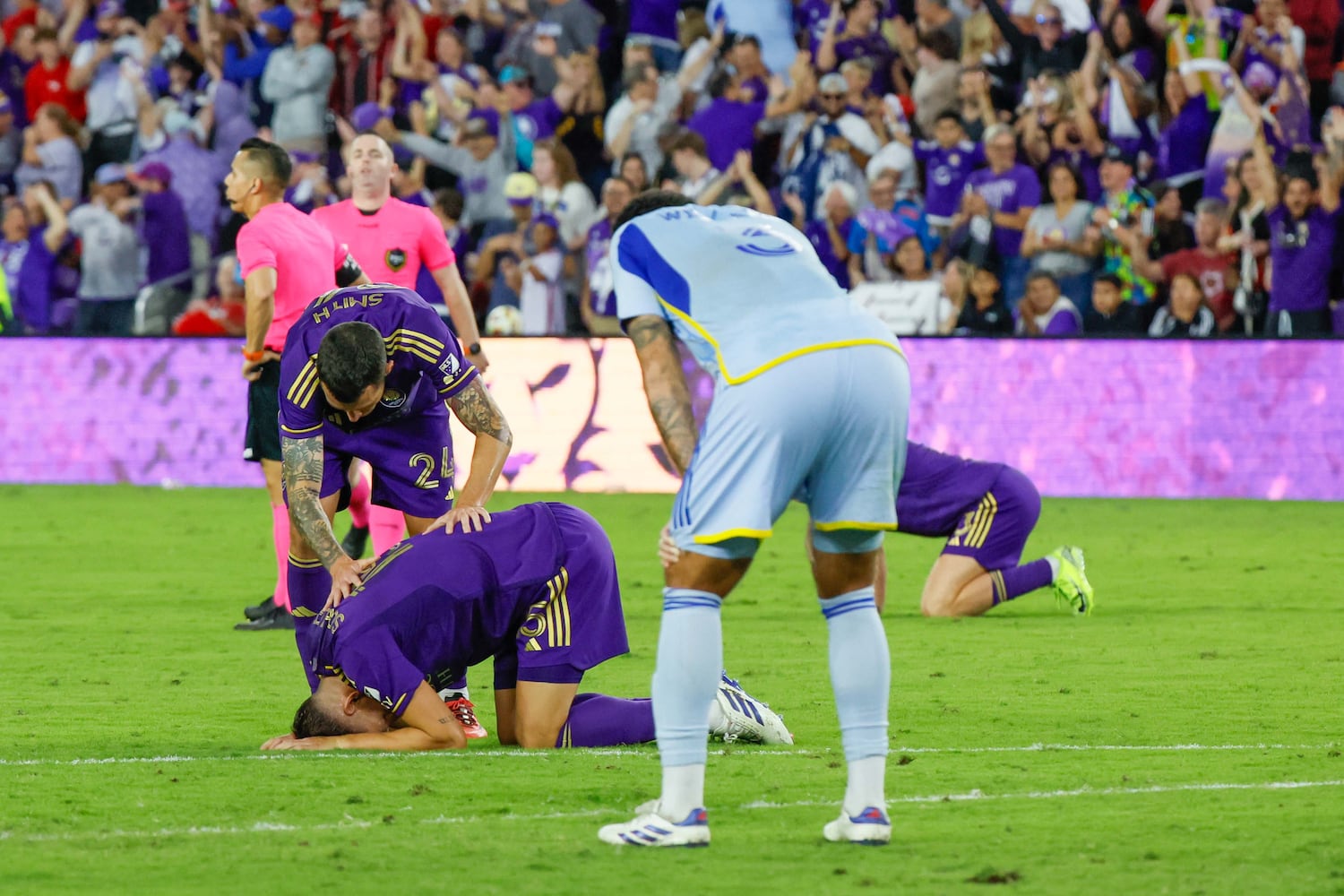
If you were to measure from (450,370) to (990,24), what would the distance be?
11879 millimetres

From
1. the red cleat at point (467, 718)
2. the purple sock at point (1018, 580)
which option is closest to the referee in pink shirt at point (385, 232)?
the purple sock at point (1018, 580)

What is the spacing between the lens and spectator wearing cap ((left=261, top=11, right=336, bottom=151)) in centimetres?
1975

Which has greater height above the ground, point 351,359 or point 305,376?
point 351,359

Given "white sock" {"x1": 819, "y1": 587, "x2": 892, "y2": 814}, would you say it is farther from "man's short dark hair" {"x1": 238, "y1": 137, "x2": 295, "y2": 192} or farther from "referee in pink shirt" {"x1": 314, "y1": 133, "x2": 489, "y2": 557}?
"referee in pink shirt" {"x1": 314, "y1": 133, "x2": 489, "y2": 557}

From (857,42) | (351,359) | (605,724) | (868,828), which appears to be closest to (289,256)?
→ (351,359)

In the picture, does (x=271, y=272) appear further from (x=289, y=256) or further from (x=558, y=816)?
(x=558, y=816)

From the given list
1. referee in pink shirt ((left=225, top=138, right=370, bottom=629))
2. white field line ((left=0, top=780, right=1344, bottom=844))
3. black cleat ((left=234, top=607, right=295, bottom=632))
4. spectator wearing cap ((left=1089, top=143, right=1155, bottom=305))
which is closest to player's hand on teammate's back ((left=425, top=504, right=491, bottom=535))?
white field line ((left=0, top=780, right=1344, bottom=844))

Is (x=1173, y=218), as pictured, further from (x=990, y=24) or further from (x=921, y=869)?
(x=921, y=869)

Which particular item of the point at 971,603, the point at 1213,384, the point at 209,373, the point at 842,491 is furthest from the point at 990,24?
the point at 842,491

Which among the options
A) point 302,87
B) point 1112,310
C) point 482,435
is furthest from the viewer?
point 302,87

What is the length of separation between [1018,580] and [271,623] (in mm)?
3681

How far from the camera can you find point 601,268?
17.6 metres

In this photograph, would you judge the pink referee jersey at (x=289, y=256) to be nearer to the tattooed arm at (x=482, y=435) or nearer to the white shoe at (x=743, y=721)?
the tattooed arm at (x=482, y=435)

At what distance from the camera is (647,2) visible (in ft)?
64.0
